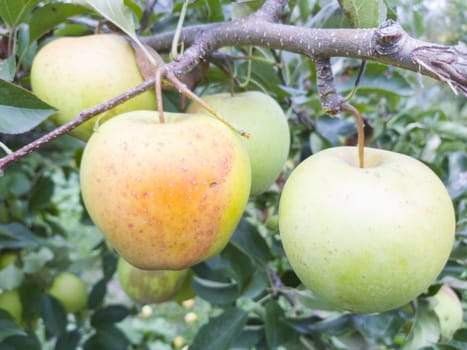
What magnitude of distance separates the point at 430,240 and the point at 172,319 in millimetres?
2839

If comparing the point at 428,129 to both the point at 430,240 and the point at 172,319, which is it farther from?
the point at 172,319

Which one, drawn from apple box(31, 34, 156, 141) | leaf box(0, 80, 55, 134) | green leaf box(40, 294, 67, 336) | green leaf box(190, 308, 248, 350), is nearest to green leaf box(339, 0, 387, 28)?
apple box(31, 34, 156, 141)

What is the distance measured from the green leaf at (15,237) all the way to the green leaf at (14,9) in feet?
1.94

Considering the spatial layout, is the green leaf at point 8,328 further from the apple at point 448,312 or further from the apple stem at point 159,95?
the apple at point 448,312

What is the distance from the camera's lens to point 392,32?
56cm

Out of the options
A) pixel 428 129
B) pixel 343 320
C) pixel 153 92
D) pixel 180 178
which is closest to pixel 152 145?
pixel 180 178

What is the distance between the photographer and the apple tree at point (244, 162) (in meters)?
0.62

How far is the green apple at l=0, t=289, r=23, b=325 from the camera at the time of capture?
134cm

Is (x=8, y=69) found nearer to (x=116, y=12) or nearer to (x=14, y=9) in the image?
(x=14, y=9)

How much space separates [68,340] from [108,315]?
0.41ft

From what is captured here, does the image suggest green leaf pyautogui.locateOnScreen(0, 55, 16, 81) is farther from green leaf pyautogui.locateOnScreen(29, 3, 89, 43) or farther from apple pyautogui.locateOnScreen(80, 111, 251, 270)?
apple pyautogui.locateOnScreen(80, 111, 251, 270)

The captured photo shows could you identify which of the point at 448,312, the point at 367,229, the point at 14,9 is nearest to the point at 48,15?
the point at 14,9

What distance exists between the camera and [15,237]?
1323 mm

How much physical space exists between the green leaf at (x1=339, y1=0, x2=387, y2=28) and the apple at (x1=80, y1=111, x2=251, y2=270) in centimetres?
22
